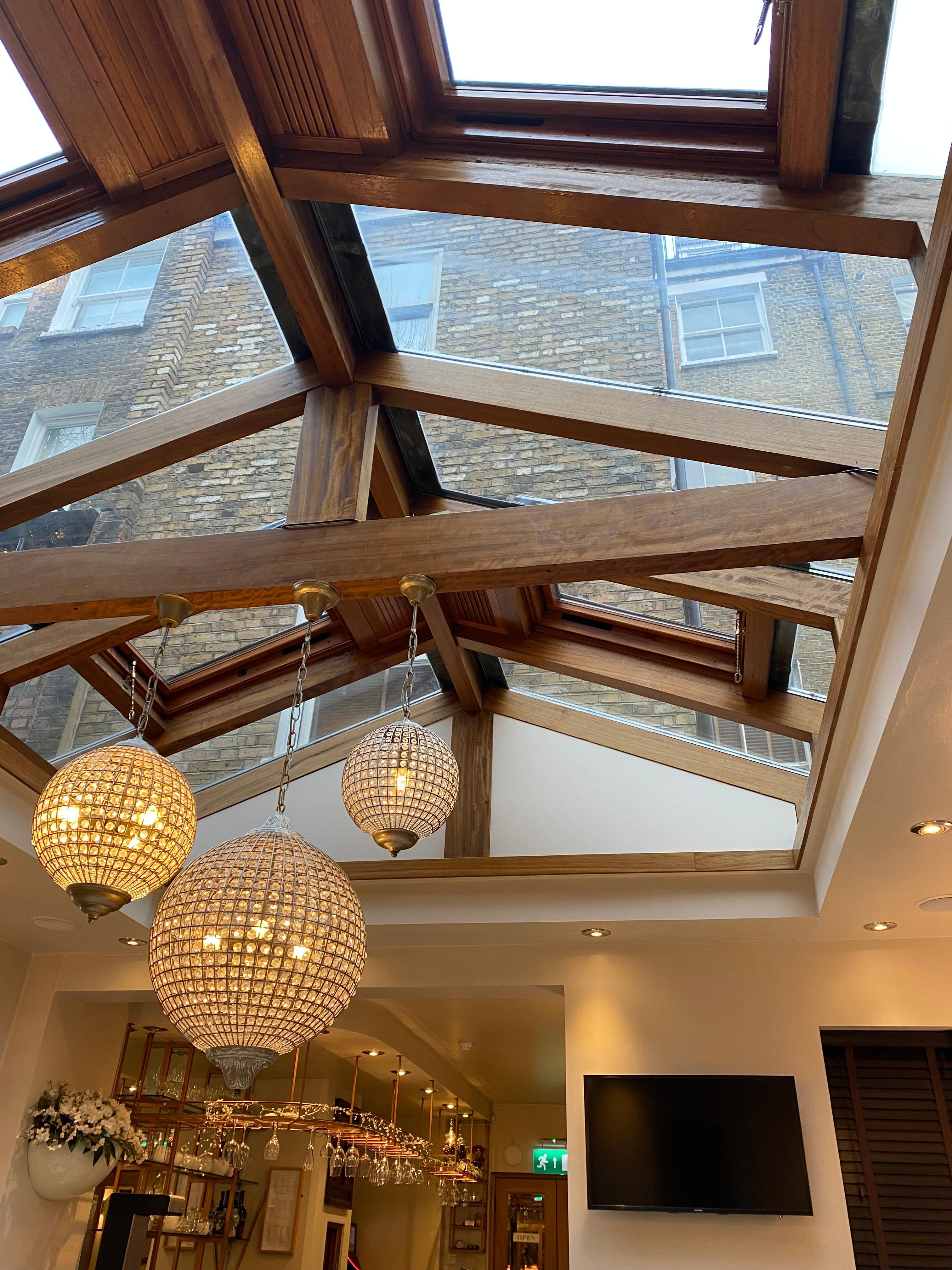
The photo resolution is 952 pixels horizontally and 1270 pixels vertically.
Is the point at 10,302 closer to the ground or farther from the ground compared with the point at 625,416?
farther from the ground

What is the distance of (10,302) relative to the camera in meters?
2.75

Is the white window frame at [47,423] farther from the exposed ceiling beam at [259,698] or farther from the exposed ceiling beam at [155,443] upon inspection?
the exposed ceiling beam at [259,698]

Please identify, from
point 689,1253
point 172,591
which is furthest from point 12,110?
point 689,1253

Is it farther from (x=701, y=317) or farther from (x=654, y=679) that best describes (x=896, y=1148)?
(x=701, y=317)

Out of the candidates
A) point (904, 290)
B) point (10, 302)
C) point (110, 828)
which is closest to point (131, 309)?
point (10, 302)

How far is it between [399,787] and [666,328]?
154cm

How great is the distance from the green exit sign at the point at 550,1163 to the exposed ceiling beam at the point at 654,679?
279 inches

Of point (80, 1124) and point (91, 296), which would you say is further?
point (80, 1124)

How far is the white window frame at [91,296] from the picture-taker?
8.80 feet

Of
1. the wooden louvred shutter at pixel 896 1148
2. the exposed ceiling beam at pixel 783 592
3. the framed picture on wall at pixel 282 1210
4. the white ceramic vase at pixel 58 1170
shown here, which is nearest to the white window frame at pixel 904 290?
the exposed ceiling beam at pixel 783 592

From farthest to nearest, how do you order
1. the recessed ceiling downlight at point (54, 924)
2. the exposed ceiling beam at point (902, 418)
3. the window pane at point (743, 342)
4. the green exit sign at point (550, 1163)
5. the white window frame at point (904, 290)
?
the green exit sign at point (550, 1163)
the recessed ceiling downlight at point (54, 924)
the window pane at point (743, 342)
the white window frame at point (904, 290)
the exposed ceiling beam at point (902, 418)

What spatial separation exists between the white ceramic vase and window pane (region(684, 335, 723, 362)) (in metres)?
4.74

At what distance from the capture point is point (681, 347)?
2652 mm

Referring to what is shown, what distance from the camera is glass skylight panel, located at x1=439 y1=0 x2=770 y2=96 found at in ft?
6.55
